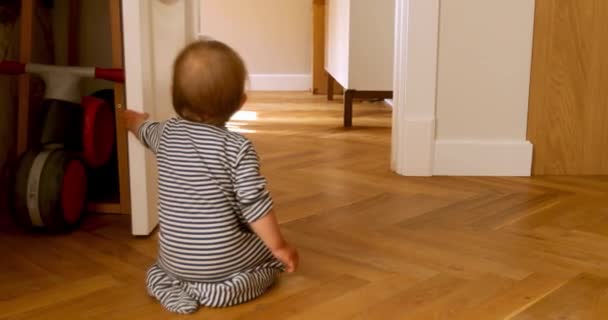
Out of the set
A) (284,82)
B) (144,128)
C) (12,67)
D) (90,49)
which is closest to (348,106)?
(90,49)

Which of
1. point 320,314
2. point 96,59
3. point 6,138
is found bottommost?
point 320,314

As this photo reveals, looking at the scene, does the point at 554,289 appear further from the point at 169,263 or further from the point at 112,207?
the point at 112,207

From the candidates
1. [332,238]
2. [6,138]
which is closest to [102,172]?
[6,138]

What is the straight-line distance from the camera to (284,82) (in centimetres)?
445

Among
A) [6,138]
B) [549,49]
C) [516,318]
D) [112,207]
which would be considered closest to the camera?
[516,318]

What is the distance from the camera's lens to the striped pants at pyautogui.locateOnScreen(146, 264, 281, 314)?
1.15 m

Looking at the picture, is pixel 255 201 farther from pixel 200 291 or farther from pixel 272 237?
pixel 200 291

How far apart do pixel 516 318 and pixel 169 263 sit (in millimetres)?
549

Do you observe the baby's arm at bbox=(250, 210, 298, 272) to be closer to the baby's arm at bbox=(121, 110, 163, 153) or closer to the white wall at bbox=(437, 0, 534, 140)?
the baby's arm at bbox=(121, 110, 163, 153)

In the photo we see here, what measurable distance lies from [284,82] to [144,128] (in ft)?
10.5

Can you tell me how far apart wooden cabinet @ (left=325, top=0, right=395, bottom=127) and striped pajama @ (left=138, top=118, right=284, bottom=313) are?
1779 millimetres

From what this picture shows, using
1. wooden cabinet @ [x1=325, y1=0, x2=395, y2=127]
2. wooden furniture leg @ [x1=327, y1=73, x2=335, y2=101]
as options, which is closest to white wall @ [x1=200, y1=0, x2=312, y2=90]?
wooden furniture leg @ [x1=327, y1=73, x2=335, y2=101]

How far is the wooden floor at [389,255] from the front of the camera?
1.17 meters

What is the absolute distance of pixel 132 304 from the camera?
117cm
